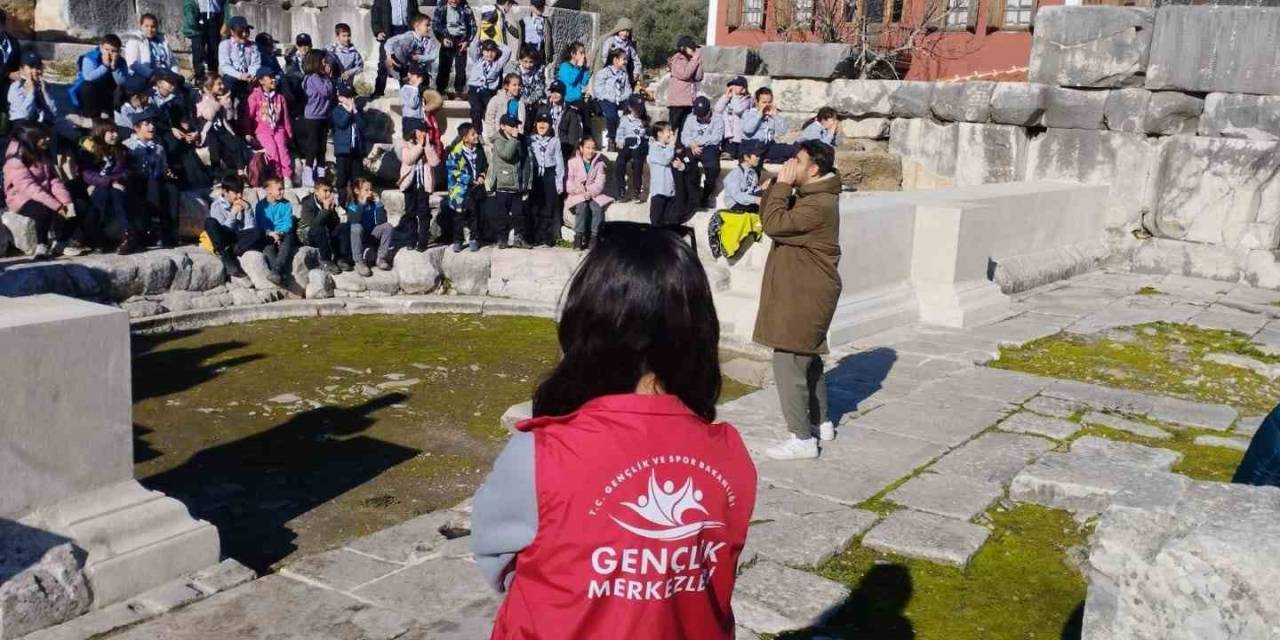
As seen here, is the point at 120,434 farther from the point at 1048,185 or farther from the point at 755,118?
the point at 1048,185

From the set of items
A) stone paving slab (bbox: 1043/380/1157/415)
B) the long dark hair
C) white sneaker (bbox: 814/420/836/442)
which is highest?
the long dark hair

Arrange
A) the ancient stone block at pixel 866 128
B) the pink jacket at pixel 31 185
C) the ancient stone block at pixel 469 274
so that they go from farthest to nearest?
the ancient stone block at pixel 866 128, the ancient stone block at pixel 469 274, the pink jacket at pixel 31 185

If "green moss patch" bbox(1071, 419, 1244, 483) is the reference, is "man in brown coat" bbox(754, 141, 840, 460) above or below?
above

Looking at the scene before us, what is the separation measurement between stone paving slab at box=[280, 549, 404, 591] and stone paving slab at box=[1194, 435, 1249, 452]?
463 centimetres

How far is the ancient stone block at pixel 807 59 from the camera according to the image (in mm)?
15742

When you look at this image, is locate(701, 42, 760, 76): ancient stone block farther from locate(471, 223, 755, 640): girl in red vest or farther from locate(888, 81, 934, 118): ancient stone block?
locate(471, 223, 755, 640): girl in red vest

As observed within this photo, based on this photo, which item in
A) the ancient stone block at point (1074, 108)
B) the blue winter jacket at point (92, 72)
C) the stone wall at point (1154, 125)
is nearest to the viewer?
the blue winter jacket at point (92, 72)

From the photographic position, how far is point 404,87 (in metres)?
12.9

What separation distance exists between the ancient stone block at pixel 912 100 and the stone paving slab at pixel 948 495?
31.0 feet

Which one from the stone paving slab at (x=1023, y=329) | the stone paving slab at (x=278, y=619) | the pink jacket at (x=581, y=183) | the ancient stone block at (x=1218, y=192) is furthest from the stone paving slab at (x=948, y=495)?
the ancient stone block at (x=1218, y=192)

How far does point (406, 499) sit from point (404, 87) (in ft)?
26.0

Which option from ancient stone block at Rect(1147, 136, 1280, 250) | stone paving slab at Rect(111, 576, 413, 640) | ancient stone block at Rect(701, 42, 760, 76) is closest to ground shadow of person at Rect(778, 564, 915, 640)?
stone paving slab at Rect(111, 576, 413, 640)

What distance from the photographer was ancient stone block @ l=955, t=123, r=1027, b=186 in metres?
13.7

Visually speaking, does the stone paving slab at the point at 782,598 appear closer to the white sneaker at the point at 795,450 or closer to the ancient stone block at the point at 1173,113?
the white sneaker at the point at 795,450
